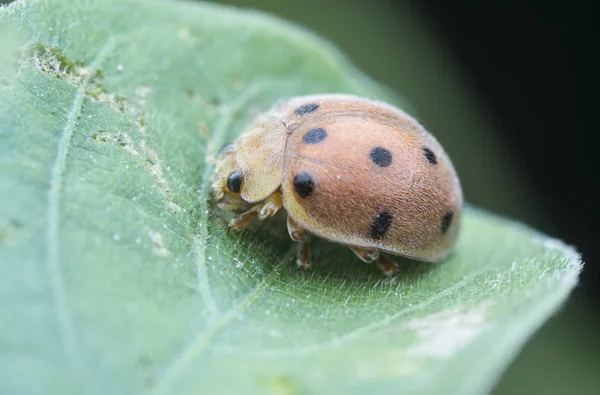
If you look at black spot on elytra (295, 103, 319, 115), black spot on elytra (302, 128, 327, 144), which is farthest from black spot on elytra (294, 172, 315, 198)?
black spot on elytra (295, 103, 319, 115)

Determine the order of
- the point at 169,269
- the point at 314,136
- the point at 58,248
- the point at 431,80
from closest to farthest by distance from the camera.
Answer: the point at 58,248, the point at 169,269, the point at 314,136, the point at 431,80

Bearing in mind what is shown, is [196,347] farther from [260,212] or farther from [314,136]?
[314,136]

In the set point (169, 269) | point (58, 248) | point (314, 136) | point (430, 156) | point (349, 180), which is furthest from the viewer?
point (430, 156)

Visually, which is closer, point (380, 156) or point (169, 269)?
point (169, 269)

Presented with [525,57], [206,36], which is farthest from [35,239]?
[525,57]

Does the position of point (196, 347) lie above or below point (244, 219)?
below

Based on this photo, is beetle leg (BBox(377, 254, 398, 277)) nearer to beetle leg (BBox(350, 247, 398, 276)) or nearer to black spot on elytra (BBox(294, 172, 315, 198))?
beetle leg (BBox(350, 247, 398, 276))

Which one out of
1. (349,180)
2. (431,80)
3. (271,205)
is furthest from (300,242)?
(431,80)
